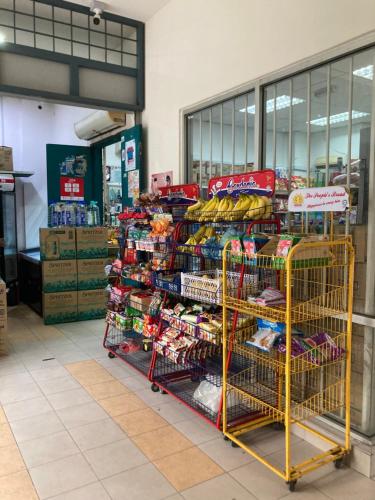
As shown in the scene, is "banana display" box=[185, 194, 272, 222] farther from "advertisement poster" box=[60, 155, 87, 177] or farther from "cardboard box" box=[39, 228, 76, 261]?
"advertisement poster" box=[60, 155, 87, 177]

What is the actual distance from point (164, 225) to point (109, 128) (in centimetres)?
277

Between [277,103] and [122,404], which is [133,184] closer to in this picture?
[277,103]

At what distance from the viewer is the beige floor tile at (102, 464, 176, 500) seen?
2260mm

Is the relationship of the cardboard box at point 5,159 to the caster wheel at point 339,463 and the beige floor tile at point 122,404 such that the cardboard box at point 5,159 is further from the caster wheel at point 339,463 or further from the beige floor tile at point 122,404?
the caster wheel at point 339,463

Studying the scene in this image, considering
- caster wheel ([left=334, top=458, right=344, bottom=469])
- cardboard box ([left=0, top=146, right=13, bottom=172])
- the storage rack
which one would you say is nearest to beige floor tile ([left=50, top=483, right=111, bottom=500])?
the storage rack

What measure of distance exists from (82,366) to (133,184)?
2.21m

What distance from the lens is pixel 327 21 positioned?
2643 millimetres

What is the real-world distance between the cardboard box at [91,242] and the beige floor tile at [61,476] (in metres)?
3.58

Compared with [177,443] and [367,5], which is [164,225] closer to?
[177,443]

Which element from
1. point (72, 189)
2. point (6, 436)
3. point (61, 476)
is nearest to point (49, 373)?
point (6, 436)

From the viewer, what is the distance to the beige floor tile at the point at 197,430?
283 cm

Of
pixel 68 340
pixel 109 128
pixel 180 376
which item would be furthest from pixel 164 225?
pixel 109 128

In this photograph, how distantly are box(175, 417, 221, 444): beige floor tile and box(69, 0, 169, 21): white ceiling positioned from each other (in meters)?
4.13

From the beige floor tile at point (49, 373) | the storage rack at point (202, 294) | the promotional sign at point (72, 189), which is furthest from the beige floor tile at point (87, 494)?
the promotional sign at point (72, 189)
